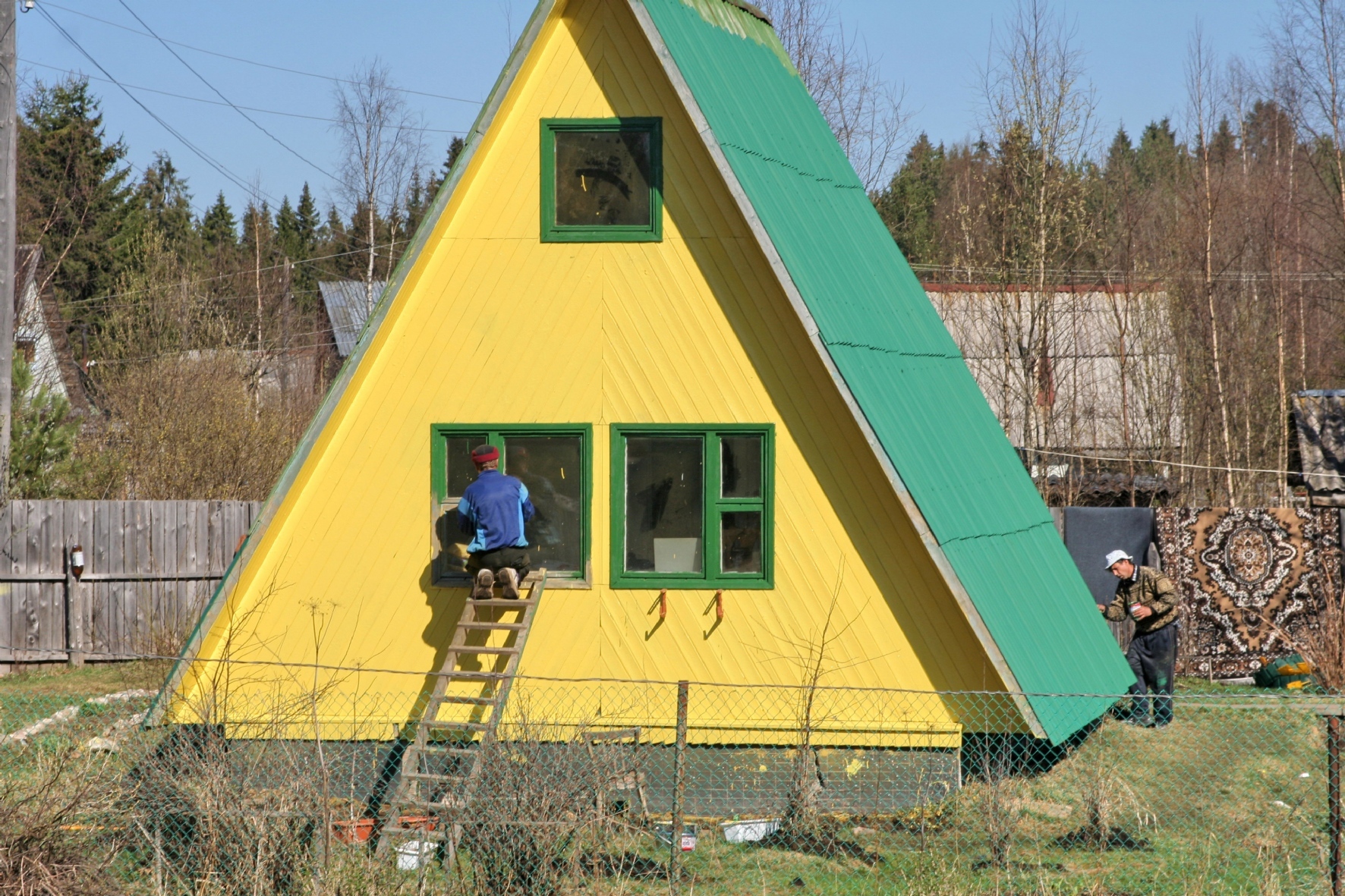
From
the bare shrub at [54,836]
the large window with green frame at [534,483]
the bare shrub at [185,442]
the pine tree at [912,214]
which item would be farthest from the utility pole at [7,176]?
the pine tree at [912,214]

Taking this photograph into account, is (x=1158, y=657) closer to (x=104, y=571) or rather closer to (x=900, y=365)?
(x=900, y=365)

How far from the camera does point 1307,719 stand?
1388 centimetres

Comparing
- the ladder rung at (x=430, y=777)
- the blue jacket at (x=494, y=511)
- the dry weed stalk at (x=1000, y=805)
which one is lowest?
the dry weed stalk at (x=1000, y=805)

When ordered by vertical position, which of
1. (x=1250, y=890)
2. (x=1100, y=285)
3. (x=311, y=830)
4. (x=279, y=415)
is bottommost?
(x=1250, y=890)

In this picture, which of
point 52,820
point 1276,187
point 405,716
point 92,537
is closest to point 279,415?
point 92,537

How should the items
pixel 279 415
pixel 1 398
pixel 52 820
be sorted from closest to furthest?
pixel 52 820 < pixel 1 398 < pixel 279 415

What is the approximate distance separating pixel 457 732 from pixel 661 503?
8.31 feet

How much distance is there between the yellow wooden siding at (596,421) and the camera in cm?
1093

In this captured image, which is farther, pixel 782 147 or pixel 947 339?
pixel 947 339

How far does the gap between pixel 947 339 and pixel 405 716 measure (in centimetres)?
643

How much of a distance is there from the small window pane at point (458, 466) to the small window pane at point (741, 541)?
2204 millimetres

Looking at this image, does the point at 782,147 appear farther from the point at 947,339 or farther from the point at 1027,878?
the point at 1027,878

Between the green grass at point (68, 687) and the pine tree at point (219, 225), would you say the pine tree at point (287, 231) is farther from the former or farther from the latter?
the green grass at point (68, 687)

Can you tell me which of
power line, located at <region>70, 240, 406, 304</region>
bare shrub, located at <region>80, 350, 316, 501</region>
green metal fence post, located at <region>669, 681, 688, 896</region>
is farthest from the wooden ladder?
power line, located at <region>70, 240, 406, 304</region>
